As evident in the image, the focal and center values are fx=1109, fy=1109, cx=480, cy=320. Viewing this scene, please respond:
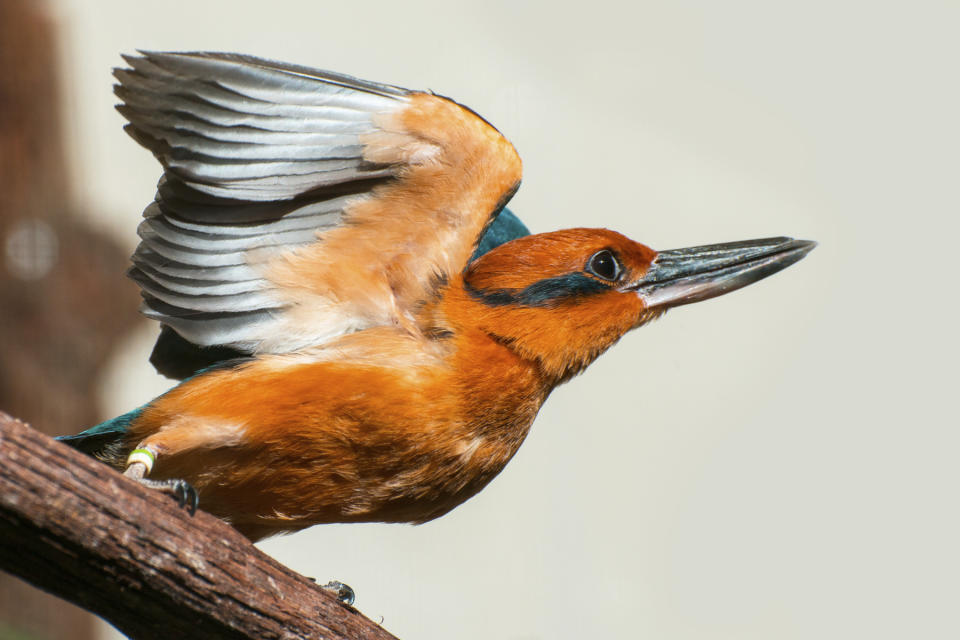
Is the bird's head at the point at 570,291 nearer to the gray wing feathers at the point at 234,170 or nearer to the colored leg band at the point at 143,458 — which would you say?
the gray wing feathers at the point at 234,170

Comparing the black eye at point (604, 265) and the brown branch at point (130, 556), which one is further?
the black eye at point (604, 265)

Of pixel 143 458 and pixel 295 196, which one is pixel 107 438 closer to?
pixel 143 458

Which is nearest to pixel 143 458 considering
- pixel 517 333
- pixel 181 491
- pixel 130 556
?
pixel 181 491

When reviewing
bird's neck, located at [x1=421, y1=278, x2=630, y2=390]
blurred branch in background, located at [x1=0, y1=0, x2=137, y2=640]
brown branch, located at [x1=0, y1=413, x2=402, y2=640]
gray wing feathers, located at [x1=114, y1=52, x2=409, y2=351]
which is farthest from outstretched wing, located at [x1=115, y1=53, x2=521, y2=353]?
blurred branch in background, located at [x1=0, y1=0, x2=137, y2=640]

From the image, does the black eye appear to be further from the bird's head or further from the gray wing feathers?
the gray wing feathers

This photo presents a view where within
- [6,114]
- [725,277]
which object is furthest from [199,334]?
[6,114]

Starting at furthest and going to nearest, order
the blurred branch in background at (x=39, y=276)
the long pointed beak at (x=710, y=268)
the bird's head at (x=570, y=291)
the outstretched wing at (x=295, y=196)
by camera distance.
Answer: the blurred branch in background at (x=39, y=276)
the long pointed beak at (x=710, y=268)
the bird's head at (x=570, y=291)
the outstretched wing at (x=295, y=196)

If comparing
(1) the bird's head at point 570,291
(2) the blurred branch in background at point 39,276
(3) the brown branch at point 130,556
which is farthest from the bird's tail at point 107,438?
(2) the blurred branch in background at point 39,276
